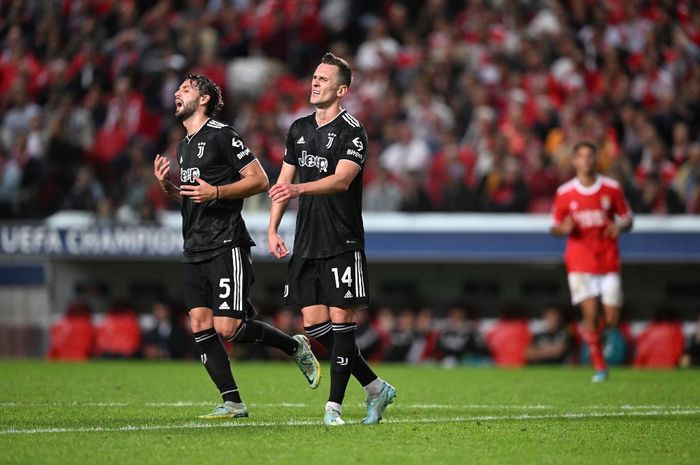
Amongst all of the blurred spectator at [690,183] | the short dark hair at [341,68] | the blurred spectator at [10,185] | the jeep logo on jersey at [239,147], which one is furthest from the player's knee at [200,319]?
the blurred spectator at [10,185]

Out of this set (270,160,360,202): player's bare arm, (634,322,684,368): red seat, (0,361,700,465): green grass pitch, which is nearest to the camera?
(0,361,700,465): green grass pitch

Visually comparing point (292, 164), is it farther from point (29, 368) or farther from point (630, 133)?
point (630, 133)

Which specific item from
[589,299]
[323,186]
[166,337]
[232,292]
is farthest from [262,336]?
[166,337]

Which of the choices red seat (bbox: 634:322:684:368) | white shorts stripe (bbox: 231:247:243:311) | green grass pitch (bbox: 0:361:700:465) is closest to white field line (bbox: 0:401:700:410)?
Result: green grass pitch (bbox: 0:361:700:465)

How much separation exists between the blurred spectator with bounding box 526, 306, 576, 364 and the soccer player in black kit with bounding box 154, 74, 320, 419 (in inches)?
379

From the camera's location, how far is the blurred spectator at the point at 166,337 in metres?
18.3

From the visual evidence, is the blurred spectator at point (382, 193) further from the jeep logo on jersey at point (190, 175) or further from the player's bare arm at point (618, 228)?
the jeep logo on jersey at point (190, 175)

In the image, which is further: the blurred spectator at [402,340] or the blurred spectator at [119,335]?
the blurred spectator at [119,335]

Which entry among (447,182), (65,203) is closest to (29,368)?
(65,203)

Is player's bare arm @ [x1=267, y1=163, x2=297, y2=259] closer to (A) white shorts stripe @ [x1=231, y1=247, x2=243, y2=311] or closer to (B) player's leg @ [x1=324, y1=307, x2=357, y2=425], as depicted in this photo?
(A) white shorts stripe @ [x1=231, y1=247, x2=243, y2=311]

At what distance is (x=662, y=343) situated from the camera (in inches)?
664

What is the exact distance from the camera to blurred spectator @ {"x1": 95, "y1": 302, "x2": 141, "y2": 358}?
60.5ft

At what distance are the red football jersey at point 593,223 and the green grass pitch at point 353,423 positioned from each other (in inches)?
46.2

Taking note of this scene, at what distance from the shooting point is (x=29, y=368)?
46.8 ft
